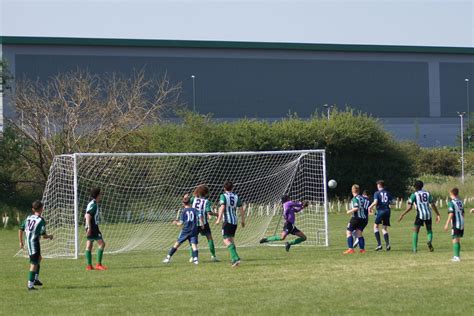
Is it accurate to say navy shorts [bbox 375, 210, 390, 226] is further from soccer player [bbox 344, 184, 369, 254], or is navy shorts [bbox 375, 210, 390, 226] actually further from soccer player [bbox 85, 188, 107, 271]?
soccer player [bbox 85, 188, 107, 271]

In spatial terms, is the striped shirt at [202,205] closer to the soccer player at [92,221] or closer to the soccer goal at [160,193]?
the soccer player at [92,221]

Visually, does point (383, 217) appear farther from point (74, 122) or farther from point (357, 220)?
point (74, 122)

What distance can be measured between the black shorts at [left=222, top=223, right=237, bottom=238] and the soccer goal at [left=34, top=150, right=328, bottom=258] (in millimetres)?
5942

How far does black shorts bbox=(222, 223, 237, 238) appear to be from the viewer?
63.7 feet

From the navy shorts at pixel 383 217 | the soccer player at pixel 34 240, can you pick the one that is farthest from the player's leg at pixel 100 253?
the navy shorts at pixel 383 217

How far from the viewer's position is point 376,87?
237 feet

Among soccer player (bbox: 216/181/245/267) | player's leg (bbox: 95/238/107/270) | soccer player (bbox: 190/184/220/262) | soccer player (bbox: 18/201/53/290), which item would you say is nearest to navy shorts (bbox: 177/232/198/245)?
soccer player (bbox: 190/184/220/262)

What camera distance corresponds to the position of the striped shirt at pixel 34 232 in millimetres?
15641

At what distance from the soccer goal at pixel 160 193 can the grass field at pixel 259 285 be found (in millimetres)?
4605

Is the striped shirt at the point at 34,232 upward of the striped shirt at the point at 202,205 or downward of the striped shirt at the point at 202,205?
downward

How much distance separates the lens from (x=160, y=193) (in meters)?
33.9

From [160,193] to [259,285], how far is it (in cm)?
1870

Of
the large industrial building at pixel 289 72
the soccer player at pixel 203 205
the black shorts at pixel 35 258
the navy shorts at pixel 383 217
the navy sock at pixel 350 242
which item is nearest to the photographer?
the black shorts at pixel 35 258

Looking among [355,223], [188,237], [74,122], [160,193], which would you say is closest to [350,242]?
[355,223]
